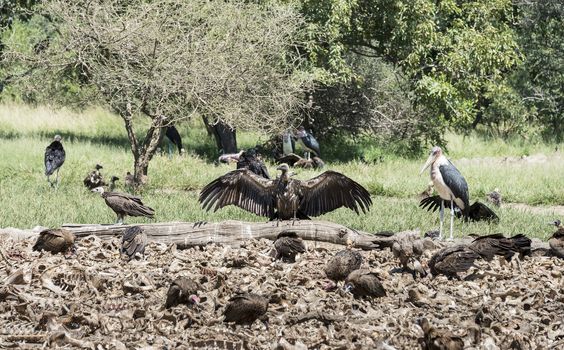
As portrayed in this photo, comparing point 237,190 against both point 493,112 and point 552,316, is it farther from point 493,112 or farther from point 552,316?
point 493,112

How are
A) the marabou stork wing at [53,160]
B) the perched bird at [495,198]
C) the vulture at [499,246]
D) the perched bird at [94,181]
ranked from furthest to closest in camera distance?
the marabou stork wing at [53,160], the perched bird at [94,181], the perched bird at [495,198], the vulture at [499,246]

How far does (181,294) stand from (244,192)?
3.95m

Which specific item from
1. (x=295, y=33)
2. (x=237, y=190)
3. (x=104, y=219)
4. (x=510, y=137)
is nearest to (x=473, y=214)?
(x=237, y=190)

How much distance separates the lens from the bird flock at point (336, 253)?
8.12 m

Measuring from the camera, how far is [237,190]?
11945 mm

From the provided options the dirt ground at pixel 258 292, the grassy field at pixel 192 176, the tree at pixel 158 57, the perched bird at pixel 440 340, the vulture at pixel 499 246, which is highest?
the tree at pixel 158 57

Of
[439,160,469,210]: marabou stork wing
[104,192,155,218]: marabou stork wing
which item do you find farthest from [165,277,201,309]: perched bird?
[439,160,469,210]: marabou stork wing

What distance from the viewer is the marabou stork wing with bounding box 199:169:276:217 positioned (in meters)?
11.9

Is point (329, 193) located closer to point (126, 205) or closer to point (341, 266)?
point (126, 205)

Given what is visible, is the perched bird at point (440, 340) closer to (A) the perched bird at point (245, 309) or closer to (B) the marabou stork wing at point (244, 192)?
(A) the perched bird at point (245, 309)

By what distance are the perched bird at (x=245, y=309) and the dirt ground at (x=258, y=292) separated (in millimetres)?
75

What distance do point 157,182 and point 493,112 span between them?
16258 mm

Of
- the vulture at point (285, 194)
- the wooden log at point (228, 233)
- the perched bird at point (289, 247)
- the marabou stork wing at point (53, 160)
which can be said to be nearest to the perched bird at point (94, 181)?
the marabou stork wing at point (53, 160)

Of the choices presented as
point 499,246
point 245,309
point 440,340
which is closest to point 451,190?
point 499,246
